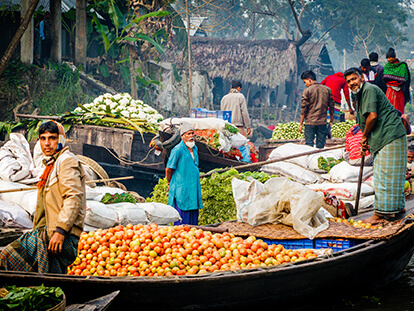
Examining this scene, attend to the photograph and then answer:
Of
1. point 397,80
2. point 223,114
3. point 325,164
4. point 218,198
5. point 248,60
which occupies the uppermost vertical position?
point 248,60

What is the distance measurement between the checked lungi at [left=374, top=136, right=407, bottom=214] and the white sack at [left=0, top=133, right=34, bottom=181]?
176 inches

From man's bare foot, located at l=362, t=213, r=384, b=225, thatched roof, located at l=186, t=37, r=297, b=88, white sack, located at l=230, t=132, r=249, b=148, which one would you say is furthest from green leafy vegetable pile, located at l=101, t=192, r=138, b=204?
thatched roof, located at l=186, t=37, r=297, b=88

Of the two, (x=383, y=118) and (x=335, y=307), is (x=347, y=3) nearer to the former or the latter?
(x=383, y=118)

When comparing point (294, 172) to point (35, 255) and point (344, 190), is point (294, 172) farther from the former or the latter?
point (35, 255)

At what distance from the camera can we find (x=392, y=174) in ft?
16.4

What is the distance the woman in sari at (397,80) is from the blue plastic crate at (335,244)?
4740 millimetres

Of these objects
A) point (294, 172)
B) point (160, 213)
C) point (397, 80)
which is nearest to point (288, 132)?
point (397, 80)

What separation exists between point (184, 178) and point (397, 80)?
4930mm

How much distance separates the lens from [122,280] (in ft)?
10.4

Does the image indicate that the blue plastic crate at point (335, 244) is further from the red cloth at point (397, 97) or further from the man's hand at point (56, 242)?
the red cloth at point (397, 97)

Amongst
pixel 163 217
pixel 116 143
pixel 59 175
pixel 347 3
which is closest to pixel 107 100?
pixel 116 143

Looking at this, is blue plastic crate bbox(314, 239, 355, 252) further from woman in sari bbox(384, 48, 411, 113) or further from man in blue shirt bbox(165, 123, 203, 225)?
woman in sari bbox(384, 48, 411, 113)

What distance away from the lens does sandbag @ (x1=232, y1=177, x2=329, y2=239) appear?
434 centimetres

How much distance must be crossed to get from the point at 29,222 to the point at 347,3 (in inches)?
1060
